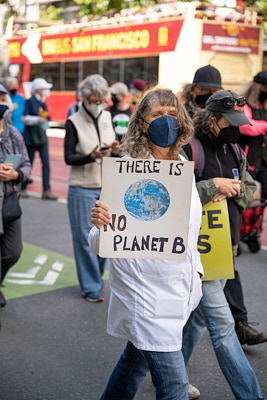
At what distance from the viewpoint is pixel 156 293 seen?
8.59 ft

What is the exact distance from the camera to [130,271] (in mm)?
2639

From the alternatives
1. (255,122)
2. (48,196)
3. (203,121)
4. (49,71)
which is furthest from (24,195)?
(49,71)

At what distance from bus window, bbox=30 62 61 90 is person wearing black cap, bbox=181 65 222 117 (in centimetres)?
2077

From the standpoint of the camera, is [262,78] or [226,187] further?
[262,78]

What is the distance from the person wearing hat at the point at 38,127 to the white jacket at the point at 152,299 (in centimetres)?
850

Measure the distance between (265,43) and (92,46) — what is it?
6.29 metres

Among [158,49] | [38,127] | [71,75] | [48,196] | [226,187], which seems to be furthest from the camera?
[71,75]

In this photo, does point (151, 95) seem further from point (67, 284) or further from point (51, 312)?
point (67, 284)

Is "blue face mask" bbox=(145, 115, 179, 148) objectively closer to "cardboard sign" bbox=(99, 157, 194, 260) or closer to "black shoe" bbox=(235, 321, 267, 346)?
"cardboard sign" bbox=(99, 157, 194, 260)

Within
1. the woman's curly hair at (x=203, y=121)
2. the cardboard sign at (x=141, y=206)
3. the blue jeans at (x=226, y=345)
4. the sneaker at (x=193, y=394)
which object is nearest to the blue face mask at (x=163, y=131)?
the cardboard sign at (x=141, y=206)

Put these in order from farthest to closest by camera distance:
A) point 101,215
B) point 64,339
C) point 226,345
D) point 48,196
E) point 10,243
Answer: point 48,196
point 10,243
point 64,339
point 226,345
point 101,215

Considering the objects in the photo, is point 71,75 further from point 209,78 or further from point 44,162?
point 209,78

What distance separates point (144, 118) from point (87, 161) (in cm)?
259

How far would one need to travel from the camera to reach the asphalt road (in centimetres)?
389
